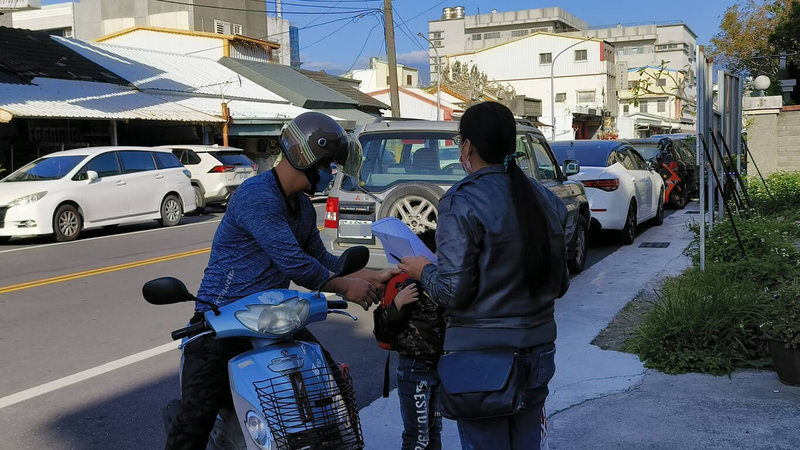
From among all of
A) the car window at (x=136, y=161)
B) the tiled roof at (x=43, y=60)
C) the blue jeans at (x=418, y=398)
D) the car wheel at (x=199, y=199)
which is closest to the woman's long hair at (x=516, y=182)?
the blue jeans at (x=418, y=398)

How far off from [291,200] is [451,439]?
2090 millimetres

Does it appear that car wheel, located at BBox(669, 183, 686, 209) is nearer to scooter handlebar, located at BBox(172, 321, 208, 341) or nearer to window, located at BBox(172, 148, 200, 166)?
window, located at BBox(172, 148, 200, 166)

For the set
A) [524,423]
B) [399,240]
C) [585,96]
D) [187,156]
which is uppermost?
[585,96]

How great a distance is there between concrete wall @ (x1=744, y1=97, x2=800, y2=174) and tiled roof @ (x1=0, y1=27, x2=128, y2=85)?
63.5ft

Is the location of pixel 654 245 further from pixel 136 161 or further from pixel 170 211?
pixel 136 161

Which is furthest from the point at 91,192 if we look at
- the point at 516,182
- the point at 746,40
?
the point at 746,40

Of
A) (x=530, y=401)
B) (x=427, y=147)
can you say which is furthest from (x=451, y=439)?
(x=427, y=147)

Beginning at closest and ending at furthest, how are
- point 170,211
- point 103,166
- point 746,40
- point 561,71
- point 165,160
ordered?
point 103,166 < point 170,211 < point 165,160 < point 746,40 < point 561,71

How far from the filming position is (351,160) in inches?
129

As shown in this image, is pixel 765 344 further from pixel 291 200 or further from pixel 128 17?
pixel 128 17

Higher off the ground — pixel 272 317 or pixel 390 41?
pixel 390 41

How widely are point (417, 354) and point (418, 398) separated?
8.9 inches

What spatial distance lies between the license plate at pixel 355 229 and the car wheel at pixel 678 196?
40.2 ft

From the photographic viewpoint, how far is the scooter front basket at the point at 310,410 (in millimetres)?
2656
